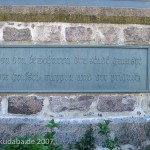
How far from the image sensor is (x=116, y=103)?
418cm

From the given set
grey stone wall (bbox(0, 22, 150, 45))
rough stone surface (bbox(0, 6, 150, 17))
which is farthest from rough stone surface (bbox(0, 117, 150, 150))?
rough stone surface (bbox(0, 6, 150, 17))

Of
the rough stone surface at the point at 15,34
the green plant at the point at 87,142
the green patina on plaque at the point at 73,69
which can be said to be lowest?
the green plant at the point at 87,142

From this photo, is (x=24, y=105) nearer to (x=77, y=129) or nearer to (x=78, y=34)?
(x=77, y=129)

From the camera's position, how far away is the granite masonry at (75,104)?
4.05 m

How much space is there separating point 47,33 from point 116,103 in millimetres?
1127

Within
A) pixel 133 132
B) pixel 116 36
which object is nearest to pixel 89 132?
pixel 133 132

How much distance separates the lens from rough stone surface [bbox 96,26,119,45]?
163 inches

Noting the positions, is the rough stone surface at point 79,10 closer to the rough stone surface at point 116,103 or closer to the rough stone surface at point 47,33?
the rough stone surface at point 47,33

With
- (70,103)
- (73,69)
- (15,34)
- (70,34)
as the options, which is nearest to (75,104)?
(70,103)

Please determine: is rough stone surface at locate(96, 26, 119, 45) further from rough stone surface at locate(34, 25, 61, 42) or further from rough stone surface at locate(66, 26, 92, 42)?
rough stone surface at locate(34, 25, 61, 42)

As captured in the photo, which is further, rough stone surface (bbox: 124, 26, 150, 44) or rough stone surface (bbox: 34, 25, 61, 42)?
rough stone surface (bbox: 124, 26, 150, 44)

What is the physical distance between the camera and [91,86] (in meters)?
4.15

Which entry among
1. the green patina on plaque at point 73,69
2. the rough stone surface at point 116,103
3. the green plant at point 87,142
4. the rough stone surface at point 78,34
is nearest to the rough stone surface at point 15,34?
the green patina on plaque at point 73,69

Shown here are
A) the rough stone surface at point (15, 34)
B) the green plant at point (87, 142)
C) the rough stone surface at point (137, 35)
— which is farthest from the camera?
the rough stone surface at point (137, 35)
